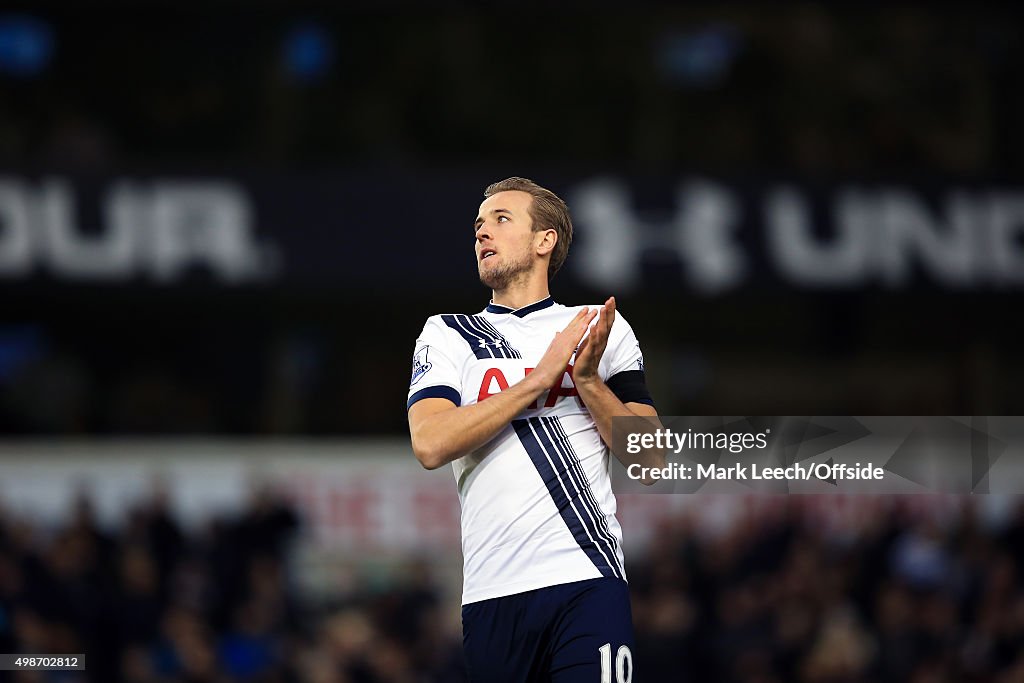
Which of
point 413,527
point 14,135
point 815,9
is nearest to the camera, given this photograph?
point 413,527

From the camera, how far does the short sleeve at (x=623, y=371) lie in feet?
17.7

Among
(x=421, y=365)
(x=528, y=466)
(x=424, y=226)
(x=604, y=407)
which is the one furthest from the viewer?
(x=424, y=226)

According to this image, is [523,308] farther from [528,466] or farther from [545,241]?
[528,466]

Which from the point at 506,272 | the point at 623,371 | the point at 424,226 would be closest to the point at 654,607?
the point at 424,226

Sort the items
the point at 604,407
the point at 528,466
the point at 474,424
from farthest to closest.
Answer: the point at 528,466
the point at 604,407
the point at 474,424

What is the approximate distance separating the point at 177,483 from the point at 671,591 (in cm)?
567

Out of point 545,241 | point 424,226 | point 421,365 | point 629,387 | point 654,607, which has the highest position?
point 424,226

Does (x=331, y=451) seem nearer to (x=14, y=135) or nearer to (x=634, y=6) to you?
(x=14, y=135)

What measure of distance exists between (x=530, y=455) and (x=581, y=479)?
197mm

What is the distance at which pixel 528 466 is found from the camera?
5.22 metres

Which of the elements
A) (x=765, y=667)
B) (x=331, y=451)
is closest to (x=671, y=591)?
(x=765, y=667)

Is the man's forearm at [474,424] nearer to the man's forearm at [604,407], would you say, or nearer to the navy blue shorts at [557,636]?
the man's forearm at [604,407]

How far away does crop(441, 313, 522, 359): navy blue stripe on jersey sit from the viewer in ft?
17.6

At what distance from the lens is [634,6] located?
53.2ft
